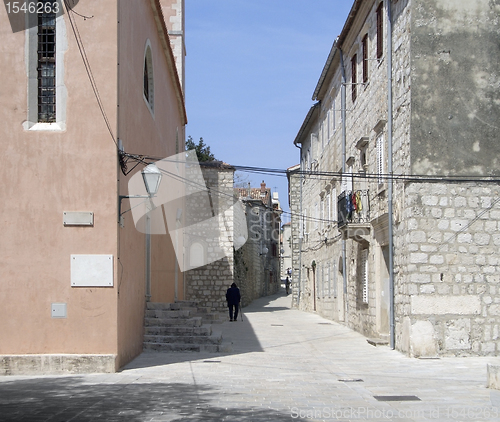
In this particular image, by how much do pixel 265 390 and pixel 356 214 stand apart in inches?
378

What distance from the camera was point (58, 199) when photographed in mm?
10500

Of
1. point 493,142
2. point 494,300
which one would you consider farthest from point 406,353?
point 493,142

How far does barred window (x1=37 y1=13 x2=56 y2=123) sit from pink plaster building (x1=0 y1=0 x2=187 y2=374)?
16 mm

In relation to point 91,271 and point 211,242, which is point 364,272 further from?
point 91,271

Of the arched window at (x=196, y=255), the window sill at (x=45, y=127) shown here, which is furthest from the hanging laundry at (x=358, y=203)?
the arched window at (x=196, y=255)

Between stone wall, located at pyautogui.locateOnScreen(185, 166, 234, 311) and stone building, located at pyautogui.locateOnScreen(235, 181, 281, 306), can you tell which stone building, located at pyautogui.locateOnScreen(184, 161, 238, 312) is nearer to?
stone wall, located at pyautogui.locateOnScreen(185, 166, 234, 311)

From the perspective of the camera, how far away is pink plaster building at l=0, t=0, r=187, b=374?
1036 centimetres

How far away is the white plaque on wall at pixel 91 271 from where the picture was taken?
10438 millimetres

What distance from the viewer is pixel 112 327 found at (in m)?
10.4

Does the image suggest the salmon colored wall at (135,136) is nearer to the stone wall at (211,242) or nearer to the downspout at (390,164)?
the downspout at (390,164)

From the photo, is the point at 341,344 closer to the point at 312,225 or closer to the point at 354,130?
the point at 354,130

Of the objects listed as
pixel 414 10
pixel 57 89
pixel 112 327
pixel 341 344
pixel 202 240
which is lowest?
pixel 341 344

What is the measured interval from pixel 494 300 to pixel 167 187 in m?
10.1

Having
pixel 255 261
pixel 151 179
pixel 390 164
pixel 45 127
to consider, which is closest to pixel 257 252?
pixel 255 261
